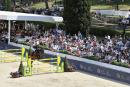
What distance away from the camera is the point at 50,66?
2694 centimetres

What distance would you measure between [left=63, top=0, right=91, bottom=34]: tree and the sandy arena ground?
8432mm

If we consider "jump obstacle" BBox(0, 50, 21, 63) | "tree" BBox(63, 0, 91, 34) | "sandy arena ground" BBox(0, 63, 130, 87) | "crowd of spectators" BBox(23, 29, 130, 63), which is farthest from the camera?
"tree" BBox(63, 0, 91, 34)

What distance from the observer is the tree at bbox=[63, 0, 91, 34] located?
3347cm

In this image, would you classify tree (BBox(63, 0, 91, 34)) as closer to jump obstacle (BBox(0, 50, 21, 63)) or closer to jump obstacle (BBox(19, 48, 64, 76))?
jump obstacle (BBox(0, 50, 21, 63))

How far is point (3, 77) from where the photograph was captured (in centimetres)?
2412

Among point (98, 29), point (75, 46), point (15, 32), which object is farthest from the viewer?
point (15, 32)

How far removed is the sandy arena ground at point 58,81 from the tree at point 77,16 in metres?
8.43

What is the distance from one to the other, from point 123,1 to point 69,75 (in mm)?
30792

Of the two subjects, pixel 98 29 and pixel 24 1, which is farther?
pixel 24 1

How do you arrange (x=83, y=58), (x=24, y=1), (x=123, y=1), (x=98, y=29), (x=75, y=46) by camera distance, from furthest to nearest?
(x=24, y=1)
(x=123, y=1)
(x=98, y=29)
(x=75, y=46)
(x=83, y=58)

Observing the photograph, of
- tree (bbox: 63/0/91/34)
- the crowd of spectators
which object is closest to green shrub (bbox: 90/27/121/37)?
tree (bbox: 63/0/91/34)

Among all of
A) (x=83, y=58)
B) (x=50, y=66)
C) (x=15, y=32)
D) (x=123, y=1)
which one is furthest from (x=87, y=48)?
(x=123, y=1)

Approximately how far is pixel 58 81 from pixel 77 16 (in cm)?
1135

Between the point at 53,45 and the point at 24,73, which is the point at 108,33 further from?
the point at 24,73
